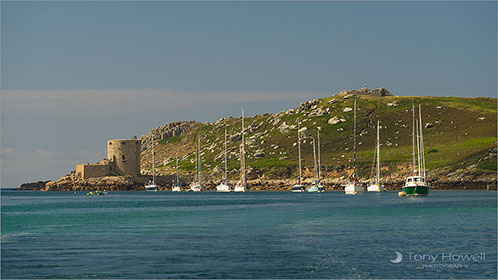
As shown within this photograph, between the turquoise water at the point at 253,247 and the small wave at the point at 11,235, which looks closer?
the turquoise water at the point at 253,247

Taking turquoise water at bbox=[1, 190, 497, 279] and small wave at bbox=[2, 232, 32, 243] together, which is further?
small wave at bbox=[2, 232, 32, 243]

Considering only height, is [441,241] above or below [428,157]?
below

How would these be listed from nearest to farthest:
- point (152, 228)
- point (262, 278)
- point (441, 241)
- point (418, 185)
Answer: point (262, 278) < point (441, 241) < point (152, 228) < point (418, 185)

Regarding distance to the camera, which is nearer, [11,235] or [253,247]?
[253,247]

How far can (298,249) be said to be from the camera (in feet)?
135

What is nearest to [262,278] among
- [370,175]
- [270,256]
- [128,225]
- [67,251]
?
[270,256]

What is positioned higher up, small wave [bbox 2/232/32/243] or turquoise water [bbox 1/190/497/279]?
small wave [bbox 2/232/32/243]

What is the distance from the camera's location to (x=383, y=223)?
58.8m

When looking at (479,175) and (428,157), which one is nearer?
(479,175)

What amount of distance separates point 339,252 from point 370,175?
476ft

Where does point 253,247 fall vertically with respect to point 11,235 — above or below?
below

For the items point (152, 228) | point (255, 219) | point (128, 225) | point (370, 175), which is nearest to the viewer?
point (152, 228)

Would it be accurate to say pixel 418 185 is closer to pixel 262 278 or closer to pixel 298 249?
pixel 298 249

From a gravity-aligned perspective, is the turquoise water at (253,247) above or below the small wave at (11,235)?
below
